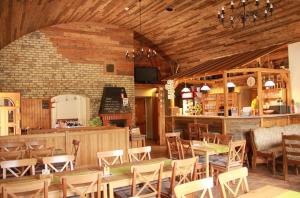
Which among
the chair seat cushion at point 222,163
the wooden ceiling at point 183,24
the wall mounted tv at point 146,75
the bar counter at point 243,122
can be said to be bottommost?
the chair seat cushion at point 222,163

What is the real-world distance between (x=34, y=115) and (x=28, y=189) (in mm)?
7431

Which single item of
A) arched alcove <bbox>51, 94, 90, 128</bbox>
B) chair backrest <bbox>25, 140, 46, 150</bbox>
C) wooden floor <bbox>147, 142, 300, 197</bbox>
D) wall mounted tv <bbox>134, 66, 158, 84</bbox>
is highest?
wall mounted tv <bbox>134, 66, 158, 84</bbox>

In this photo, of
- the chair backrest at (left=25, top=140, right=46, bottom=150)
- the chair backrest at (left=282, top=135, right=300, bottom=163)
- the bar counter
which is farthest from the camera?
the bar counter

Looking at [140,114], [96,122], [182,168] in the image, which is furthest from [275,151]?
[140,114]

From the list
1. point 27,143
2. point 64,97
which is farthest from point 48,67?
point 27,143

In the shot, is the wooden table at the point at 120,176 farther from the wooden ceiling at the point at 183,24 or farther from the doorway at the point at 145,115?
the doorway at the point at 145,115

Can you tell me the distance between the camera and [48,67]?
1018 centimetres

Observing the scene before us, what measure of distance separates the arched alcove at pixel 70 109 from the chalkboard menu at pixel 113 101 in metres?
0.61

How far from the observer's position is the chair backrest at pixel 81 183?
2963mm

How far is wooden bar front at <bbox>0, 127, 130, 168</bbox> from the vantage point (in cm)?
646

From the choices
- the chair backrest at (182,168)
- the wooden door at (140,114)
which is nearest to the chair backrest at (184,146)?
the chair backrest at (182,168)

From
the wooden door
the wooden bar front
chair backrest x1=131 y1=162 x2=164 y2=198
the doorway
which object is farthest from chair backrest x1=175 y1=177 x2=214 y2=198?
the wooden door

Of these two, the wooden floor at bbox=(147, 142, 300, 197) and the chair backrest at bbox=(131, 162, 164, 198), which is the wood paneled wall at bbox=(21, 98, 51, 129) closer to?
the wooden floor at bbox=(147, 142, 300, 197)

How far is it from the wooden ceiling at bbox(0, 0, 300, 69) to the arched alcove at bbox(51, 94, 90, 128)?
257cm
